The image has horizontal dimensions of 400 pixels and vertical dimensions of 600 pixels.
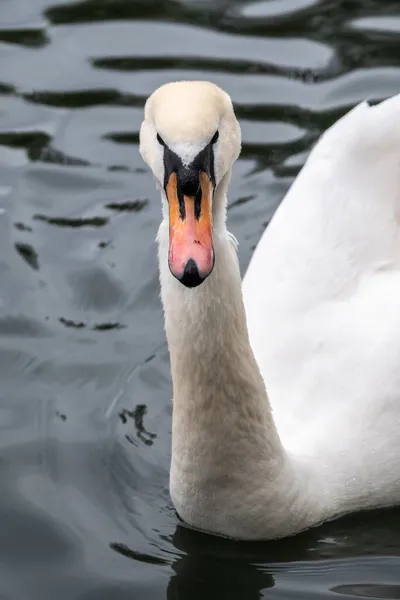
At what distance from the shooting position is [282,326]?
20.7 ft

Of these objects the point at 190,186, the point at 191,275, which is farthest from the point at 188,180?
the point at 191,275

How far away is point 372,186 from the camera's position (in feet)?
22.2

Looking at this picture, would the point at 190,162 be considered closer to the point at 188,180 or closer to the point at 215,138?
the point at 188,180

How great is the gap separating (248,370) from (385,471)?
2.78ft

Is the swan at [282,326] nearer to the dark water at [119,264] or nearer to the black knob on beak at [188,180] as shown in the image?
the black knob on beak at [188,180]

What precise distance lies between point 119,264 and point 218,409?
8.59ft

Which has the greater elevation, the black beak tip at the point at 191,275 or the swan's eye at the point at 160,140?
the swan's eye at the point at 160,140

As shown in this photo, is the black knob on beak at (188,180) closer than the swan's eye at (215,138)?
Yes

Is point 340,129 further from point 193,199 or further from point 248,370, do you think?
point 193,199

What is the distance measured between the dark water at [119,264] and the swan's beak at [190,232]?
1655 mm

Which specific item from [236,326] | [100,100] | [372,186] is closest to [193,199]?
[236,326]

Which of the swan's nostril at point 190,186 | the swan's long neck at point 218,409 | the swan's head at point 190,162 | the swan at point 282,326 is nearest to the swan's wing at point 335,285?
the swan at point 282,326

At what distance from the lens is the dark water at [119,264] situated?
5699 mm

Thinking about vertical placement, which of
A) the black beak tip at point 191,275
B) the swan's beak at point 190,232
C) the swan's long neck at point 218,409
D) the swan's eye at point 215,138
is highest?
the swan's eye at point 215,138
